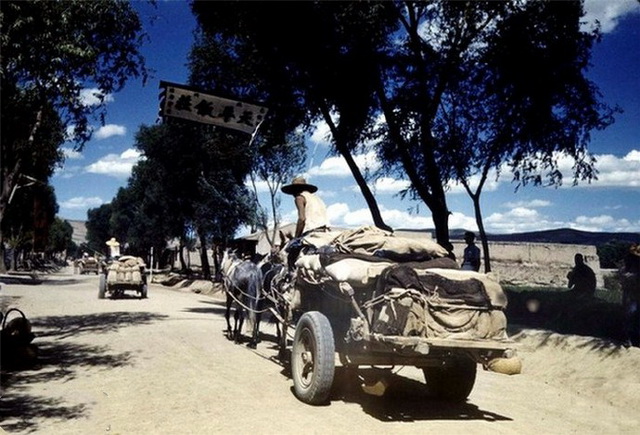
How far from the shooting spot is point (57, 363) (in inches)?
343

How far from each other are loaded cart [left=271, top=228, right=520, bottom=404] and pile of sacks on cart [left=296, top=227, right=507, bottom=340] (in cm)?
1

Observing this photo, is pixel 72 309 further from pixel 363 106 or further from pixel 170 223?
pixel 170 223

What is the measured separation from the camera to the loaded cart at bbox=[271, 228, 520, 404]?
537 cm

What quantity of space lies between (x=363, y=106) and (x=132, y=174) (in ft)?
148

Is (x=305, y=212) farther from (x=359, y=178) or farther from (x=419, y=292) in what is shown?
(x=359, y=178)

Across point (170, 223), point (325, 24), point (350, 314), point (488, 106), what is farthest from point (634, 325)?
point (170, 223)

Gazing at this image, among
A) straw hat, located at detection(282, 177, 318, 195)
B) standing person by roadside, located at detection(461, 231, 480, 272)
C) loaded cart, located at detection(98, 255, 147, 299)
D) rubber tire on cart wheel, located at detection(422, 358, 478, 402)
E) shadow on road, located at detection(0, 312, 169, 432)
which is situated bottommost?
shadow on road, located at detection(0, 312, 169, 432)

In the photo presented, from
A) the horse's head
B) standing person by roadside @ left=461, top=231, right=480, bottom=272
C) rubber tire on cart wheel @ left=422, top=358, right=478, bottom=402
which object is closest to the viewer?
rubber tire on cart wheel @ left=422, top=358, right=478, bottom=402

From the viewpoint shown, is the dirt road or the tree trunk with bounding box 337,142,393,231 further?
the tree trunk with bounding box 337,142,393,231

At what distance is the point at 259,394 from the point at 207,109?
7.03 m

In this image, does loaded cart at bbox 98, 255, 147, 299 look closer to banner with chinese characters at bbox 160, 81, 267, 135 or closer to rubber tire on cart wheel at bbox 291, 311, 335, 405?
banner with chinese characters at bbox 160, 81, 267, 135

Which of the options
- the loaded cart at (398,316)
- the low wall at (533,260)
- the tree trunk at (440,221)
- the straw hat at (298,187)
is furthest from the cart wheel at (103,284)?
the low wall at (533,260)

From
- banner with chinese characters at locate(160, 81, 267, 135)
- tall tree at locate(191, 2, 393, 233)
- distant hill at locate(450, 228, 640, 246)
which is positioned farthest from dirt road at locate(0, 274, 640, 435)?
distant hill at locate(450, 228, 640, 246)

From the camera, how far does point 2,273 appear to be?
Answer: 39.4 meters
